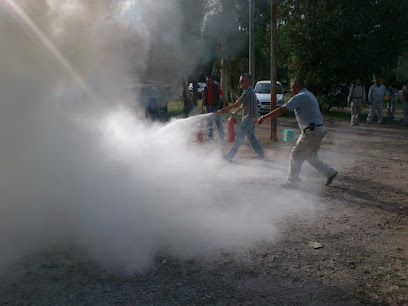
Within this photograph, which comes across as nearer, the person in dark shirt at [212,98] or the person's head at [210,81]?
the person's head at [210,81]

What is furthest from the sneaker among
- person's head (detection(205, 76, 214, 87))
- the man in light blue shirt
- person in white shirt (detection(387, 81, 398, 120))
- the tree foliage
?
person in white shirt (detection(387, 81, 398, 120))

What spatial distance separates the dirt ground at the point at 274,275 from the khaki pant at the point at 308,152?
1.13m

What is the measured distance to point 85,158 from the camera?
4.26 meters

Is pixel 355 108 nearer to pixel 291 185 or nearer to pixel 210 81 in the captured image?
pixel 210 81

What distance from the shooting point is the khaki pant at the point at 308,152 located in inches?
236

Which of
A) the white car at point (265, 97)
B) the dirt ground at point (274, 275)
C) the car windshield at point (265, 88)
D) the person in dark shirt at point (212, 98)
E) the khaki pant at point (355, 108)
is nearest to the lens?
the dirt ground at point (274, 275)

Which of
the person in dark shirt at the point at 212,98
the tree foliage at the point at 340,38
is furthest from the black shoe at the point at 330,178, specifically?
the tree foliage at the point at 340,38

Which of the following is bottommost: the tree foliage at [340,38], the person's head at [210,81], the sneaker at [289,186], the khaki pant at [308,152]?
the sneaker at [289,186]

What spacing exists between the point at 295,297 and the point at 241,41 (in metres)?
26.9

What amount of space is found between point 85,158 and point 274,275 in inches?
90.2

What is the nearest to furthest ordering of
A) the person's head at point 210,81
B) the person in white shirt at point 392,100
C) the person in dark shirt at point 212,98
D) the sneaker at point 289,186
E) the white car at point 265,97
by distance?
the sneaker at point 289,186 < the person's head at point 210,81 < the person in dark shirt at point 212,98 < the person in white shirt at point 392,100 < the white car at point 265,97

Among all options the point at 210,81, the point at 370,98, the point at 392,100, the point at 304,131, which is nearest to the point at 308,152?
the point at 304,131

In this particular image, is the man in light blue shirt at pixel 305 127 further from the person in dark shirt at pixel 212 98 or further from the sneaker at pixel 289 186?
the person in dark shirt at pixel 212 98

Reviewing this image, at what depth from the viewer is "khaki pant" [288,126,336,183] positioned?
5.98 m
